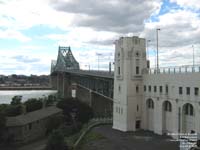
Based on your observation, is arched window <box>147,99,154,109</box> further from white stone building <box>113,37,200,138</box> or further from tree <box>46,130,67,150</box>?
tree <box>46,130,67,150</box>

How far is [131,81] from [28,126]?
54.3ft

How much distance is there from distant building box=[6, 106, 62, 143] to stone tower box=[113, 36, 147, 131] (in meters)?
13.1

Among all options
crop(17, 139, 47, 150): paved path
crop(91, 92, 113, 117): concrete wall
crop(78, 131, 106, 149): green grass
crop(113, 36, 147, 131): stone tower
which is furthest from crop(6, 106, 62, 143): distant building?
crop(91, 92, 113, 117): concrete wall

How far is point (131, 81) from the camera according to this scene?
46969 millimetres

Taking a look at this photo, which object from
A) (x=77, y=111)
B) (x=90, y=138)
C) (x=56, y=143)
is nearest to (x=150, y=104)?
(x=90, y=138)

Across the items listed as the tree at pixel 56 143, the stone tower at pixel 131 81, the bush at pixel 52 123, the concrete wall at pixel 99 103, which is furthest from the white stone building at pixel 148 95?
the concrete wall at pixel 99 103

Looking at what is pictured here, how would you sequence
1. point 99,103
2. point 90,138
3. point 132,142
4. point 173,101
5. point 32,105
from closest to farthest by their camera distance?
point 132,142
point 173,101
point 90,138
point 32,105
point 99,103

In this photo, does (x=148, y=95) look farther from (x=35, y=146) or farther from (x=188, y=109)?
(x=35, y=146)

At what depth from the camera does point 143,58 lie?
47875mm

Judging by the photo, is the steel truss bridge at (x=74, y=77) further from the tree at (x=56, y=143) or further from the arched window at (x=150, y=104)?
the tree at (x=56, y=143)

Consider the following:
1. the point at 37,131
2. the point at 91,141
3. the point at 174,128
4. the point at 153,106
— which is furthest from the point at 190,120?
the point at 37,131

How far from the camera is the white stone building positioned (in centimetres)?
3819

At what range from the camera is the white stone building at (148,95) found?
38188mm

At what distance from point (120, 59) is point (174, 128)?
1338cm
